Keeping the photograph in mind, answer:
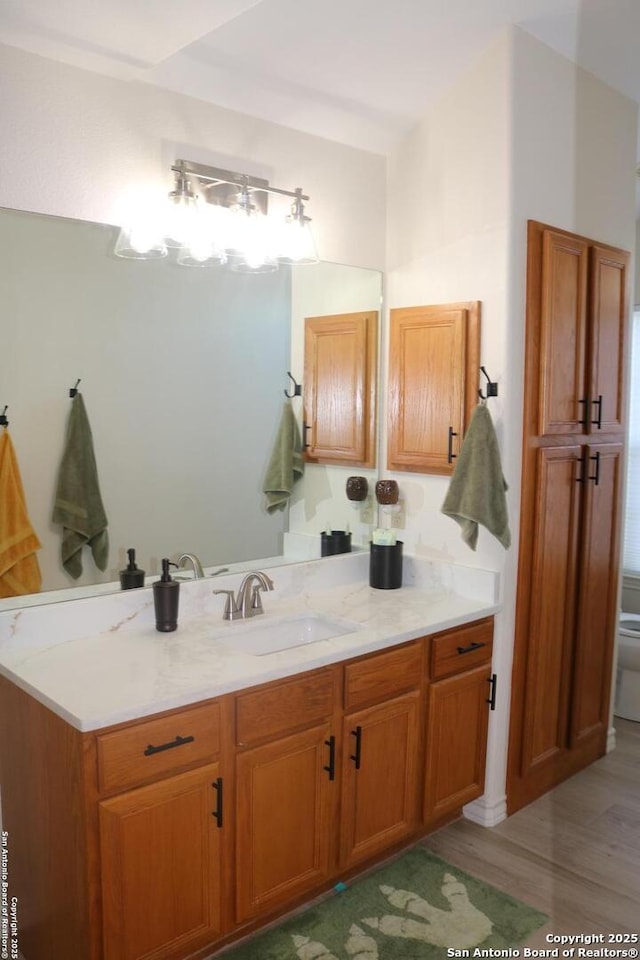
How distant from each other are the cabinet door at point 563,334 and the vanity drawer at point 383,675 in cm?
97

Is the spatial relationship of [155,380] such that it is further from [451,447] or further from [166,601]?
[451,447]

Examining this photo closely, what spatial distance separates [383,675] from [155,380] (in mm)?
1165

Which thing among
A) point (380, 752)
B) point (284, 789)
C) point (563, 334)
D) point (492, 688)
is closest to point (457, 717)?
point (492, 688)

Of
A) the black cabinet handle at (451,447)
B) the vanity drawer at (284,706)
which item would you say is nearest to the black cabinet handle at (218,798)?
the vanity drawer at (284,706)

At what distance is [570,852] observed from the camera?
2.71m

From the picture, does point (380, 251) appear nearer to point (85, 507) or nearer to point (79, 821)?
point (85, 507)

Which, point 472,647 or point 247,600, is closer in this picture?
point 247,600

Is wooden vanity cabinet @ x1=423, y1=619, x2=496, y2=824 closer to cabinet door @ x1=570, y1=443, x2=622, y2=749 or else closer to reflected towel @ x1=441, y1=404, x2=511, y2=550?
reflected towel @ x1=441, y1=404, x2=511, y2=550

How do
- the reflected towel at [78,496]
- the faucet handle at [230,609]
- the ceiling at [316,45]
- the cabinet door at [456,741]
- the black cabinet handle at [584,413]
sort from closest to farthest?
the ceiling at [316,45] → the reflected towel at [78,496] → the faucet handle at [230,609] → the cabinet door at [456,741] → the black cabinet handle at [584,413]

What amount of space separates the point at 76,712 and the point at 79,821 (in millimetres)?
267

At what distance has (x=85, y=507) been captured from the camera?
7.55 feet

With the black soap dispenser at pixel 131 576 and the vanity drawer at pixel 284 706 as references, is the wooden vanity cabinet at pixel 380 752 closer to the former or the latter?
the vanity drawer at pixel 284 706

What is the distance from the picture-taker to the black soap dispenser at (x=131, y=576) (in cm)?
238

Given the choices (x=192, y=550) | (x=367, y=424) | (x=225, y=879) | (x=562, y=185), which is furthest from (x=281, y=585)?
(x=562, y=185)
